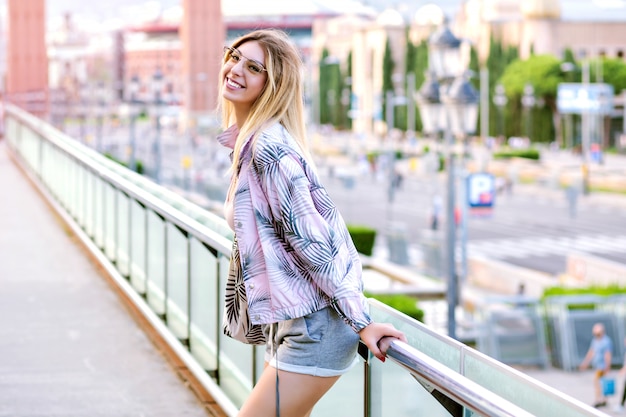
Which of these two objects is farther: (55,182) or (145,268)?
(55,182)

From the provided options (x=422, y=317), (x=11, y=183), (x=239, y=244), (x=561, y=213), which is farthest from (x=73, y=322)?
(x=561, y=213)

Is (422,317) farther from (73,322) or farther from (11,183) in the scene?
(73,322)

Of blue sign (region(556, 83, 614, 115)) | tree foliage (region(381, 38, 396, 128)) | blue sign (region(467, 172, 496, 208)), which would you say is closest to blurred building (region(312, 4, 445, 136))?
tree foliage (region(381, 38, 396, 128))

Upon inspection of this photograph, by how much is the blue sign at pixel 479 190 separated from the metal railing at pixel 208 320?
11.6m

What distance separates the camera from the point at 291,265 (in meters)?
3.22

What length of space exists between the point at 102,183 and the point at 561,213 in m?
42.1

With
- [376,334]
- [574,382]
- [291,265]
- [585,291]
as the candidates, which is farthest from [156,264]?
[585,291]

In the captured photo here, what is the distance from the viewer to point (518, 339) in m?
22.5

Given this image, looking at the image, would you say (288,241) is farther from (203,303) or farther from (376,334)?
(203,303)

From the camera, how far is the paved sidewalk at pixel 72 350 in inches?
224

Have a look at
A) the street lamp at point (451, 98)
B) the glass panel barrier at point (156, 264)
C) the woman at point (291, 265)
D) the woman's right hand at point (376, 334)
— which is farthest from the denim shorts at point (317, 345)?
→ the street lamp at point (451, 98)

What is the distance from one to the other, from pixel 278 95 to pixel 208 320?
Answer: 2847 millimetres

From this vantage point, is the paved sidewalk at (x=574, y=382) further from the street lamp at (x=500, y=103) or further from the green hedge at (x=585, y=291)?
the street lamp at (x=500, y=103)

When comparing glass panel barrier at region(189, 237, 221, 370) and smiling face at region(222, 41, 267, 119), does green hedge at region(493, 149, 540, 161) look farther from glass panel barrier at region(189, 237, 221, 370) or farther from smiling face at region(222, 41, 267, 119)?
smiling face at region(222, 41, 267, 119)
